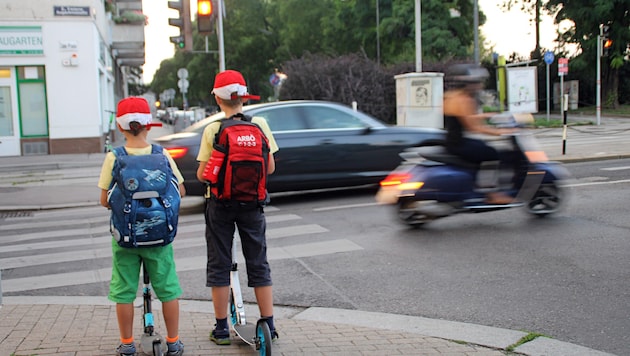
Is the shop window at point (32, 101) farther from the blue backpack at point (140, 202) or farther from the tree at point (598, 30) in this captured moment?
the tree at point (598, 30)

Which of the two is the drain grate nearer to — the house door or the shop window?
the house door

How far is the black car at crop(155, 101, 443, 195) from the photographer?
1014 centimetres

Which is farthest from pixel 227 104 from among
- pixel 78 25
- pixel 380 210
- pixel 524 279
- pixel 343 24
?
pixel 343 24

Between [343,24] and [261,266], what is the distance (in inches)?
1933

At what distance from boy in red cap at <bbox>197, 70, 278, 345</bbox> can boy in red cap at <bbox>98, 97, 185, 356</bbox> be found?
28cm

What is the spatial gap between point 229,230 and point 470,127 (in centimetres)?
431

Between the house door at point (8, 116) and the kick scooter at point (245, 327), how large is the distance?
68.0 feet

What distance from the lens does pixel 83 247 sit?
25.8ft

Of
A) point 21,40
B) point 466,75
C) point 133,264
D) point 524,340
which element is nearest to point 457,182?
point 466,75

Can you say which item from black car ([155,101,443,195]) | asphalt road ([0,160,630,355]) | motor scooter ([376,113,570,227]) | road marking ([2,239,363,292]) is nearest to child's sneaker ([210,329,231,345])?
asphalt road ([0,160,630,355])

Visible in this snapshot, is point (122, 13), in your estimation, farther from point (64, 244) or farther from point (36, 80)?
point (64, 244)

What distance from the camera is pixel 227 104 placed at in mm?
4074

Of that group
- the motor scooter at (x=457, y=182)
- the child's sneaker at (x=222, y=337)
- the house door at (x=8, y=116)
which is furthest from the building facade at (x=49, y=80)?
the child's sneaker at (x=222, y=337)

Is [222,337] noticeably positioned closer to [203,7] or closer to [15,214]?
[15,214]
